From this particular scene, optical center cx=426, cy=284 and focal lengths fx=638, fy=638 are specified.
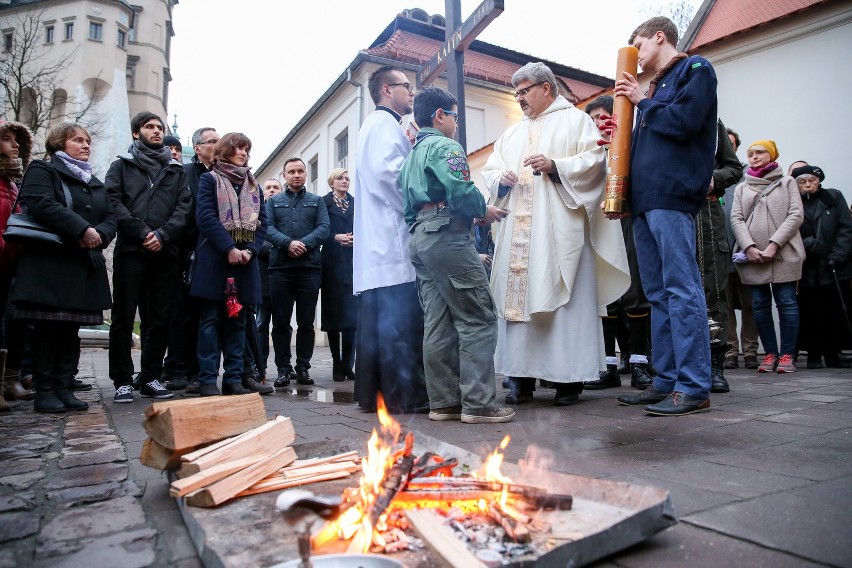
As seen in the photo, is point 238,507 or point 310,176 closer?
point 238,507

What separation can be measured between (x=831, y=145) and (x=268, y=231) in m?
7.30

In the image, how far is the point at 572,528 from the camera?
5.07 ft

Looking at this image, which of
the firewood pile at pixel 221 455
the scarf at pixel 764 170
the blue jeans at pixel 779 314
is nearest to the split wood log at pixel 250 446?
the firewood pile at pixel 221 455

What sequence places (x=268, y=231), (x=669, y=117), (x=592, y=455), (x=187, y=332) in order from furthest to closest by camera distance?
(x=268, y=231) < (x=187, y=332) < (x=669, y=117) < (x=592, y=455)

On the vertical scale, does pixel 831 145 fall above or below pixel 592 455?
above

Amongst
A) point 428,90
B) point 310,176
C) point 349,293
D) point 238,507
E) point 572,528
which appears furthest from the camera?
point 310,176

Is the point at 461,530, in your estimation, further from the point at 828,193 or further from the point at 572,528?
the point at 828,193

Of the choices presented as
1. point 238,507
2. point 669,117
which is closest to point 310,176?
point 669,117

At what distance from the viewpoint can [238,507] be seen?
6.18ft

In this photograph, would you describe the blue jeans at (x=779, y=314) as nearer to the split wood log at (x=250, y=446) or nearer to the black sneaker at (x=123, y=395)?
the split wood log at (x=250, y=446)

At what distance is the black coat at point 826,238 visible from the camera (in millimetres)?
6605

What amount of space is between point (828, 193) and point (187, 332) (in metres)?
6.65

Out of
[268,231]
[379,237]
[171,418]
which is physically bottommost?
[171,418]

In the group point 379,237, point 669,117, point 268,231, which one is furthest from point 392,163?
point 268,231
